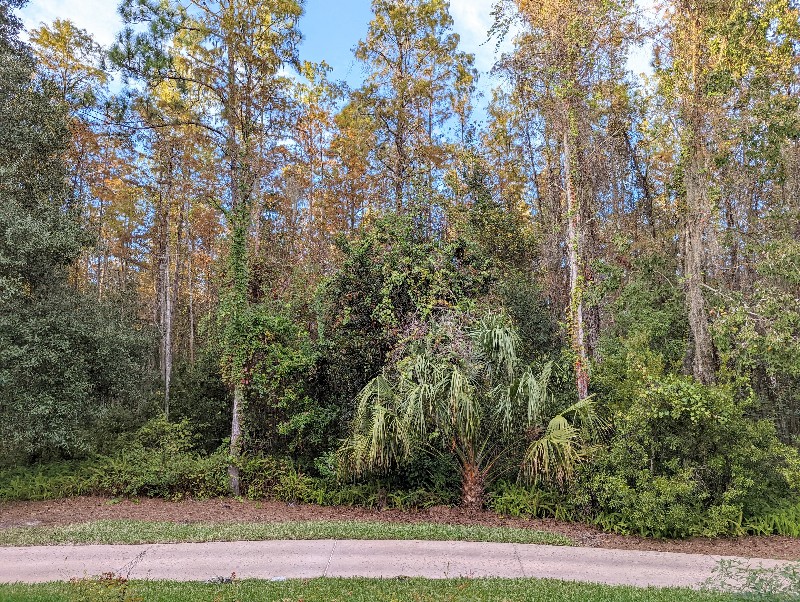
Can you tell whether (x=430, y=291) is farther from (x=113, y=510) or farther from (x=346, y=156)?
(x=346, y=156)

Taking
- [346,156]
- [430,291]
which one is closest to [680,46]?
[430,291]

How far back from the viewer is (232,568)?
6.43 m

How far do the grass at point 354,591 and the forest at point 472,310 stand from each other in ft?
9.47

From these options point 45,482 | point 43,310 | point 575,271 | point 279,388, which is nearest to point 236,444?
point 279,388

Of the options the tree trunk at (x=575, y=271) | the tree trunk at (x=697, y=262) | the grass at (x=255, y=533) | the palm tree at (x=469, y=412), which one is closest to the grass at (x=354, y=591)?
the grass at (x=255, y=533)

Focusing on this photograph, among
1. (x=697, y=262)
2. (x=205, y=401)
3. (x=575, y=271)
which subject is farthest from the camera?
(x=205, y=401)

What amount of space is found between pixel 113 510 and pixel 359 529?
5.25 metres

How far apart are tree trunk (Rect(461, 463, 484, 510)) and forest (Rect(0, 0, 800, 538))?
5 cm

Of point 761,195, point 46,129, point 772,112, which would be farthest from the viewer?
point 761,195

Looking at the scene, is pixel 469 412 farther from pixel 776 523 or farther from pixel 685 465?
pixel 776 523

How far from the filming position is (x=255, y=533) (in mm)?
8023

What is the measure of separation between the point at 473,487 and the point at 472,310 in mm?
3401

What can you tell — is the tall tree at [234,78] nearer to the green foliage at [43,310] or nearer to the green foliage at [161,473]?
the green foliage at [161,473]

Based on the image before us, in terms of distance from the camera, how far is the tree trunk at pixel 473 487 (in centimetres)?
931
